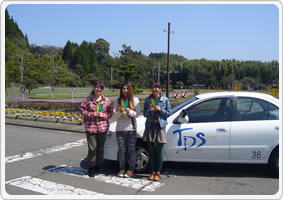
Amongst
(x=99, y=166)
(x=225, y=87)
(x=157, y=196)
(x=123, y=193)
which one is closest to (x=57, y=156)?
(x=99, y=166)

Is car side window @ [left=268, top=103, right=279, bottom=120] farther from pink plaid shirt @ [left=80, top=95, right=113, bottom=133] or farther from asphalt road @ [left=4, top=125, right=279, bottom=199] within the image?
pink plaid shirt @ [left=80, top=95, right=113, bottom=133]

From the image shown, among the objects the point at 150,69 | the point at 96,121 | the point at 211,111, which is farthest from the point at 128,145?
the point at 150,69

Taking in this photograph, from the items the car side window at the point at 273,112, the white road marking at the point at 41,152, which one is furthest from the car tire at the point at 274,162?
the white road marking at the point at 41,152

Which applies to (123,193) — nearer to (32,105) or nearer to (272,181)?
(272,181)

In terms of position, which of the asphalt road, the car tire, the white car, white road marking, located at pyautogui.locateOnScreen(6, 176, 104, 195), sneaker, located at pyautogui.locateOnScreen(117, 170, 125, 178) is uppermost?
the white car

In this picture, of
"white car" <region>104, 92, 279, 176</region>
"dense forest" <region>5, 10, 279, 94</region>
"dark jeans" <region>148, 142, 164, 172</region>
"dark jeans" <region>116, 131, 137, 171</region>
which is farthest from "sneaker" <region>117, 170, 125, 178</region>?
"dense forest" <region>5, 10, 279, 94</region>

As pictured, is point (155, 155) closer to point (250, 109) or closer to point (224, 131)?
point (224, 131)

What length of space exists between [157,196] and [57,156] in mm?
3677

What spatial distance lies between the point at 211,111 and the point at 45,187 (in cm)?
345

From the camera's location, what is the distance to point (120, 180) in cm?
518

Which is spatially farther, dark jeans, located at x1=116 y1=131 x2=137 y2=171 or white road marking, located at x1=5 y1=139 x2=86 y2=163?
white road marking, located at x1=5 y1=139 x2=86 y2=163

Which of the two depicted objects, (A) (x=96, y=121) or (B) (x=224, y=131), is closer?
(B) (x=224, y=131)

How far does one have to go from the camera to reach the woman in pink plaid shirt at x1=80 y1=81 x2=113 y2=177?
5.24 m

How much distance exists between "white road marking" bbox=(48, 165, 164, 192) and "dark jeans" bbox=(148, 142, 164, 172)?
0.30m
